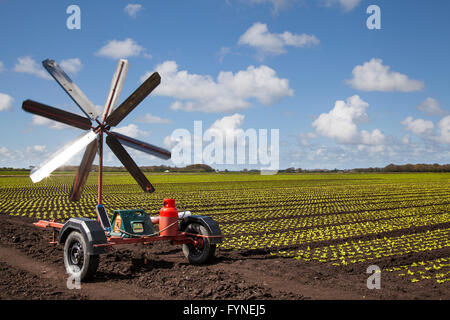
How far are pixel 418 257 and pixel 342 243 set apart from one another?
2.55m

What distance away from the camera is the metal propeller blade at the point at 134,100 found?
898cm

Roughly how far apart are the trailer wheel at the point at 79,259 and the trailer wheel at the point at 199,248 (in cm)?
262

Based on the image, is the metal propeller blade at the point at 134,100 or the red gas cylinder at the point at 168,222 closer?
the metal propeller blade at the point at 134,100

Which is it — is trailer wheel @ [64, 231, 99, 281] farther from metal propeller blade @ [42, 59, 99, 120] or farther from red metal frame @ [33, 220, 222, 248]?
metal propeller blade @ [42, 59, 99, 120]

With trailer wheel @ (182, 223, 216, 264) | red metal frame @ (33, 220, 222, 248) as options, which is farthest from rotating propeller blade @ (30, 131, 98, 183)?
trailer wheel @ (182, 223, 216, 264)

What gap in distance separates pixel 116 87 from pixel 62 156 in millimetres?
2095

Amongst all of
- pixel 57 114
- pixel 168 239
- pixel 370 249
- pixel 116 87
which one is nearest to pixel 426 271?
pixel 370 249

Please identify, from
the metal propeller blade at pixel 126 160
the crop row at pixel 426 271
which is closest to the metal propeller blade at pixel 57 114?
the metal propeller blade at pixel 126 160

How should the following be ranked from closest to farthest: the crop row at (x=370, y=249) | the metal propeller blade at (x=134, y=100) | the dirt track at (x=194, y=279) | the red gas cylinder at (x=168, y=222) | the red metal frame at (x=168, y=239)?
the dirt track at (x=194, y=279), the red metal frame at (x=168, y=239), the metal propeller blade at (x=134, y=100), the red gas cylinder at (x=168, y=222), the crop row at (x=370, y=249)

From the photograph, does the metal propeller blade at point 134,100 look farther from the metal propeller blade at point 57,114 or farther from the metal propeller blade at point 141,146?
the metal propeller blade at point 57,114

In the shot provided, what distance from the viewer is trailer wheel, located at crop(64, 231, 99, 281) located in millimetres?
7961

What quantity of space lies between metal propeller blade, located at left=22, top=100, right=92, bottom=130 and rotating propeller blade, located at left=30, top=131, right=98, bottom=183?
273 millimetres

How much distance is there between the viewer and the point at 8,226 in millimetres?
15203
